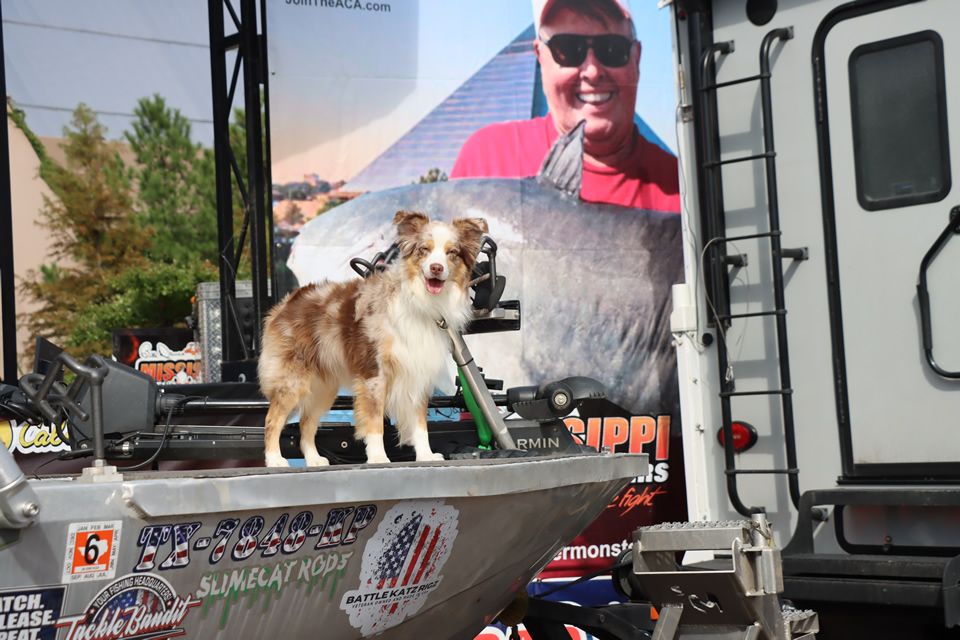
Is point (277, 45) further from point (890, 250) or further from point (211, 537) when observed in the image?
point (211, 537)

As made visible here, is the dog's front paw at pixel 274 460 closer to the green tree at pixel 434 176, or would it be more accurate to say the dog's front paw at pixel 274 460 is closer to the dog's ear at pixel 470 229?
the dog's ear at pixel 470 229

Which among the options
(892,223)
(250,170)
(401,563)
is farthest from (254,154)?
(401,563)

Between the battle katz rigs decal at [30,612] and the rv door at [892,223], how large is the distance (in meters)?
2.97

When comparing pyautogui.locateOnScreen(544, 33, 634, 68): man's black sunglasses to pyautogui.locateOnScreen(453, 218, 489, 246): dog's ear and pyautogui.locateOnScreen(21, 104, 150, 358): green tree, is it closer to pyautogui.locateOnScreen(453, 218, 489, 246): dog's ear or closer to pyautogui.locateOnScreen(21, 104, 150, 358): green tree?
pyautogui.locateOnScreen(453, 218, 489, 246): dog's ear

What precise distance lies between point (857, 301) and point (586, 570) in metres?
2.93

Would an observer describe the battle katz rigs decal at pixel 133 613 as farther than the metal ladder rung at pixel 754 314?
No

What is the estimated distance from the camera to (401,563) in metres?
2.34

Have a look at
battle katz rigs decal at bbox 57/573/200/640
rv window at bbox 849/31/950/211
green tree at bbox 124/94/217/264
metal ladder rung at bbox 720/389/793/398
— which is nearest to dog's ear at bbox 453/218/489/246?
metal ladder rung at bbox 720/389/793/398

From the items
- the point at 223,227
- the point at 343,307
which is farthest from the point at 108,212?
the point at 343,307

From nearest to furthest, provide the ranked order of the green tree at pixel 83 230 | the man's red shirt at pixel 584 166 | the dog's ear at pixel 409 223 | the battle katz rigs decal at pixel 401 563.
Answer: the battle katz rigs decal at pixel 401 563, the dog's ear at pixel 409 223, the man's red shirt at pixel 584 166, the green tree at pixel 83 230

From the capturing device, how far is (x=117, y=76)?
29781mm

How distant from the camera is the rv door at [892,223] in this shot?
3.49m

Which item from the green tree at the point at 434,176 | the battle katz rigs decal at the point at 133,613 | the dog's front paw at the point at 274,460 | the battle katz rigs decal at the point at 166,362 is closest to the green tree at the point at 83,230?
the battle katz rigs decal at the point at 166,362

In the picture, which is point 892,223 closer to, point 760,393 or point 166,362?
point 760,393
